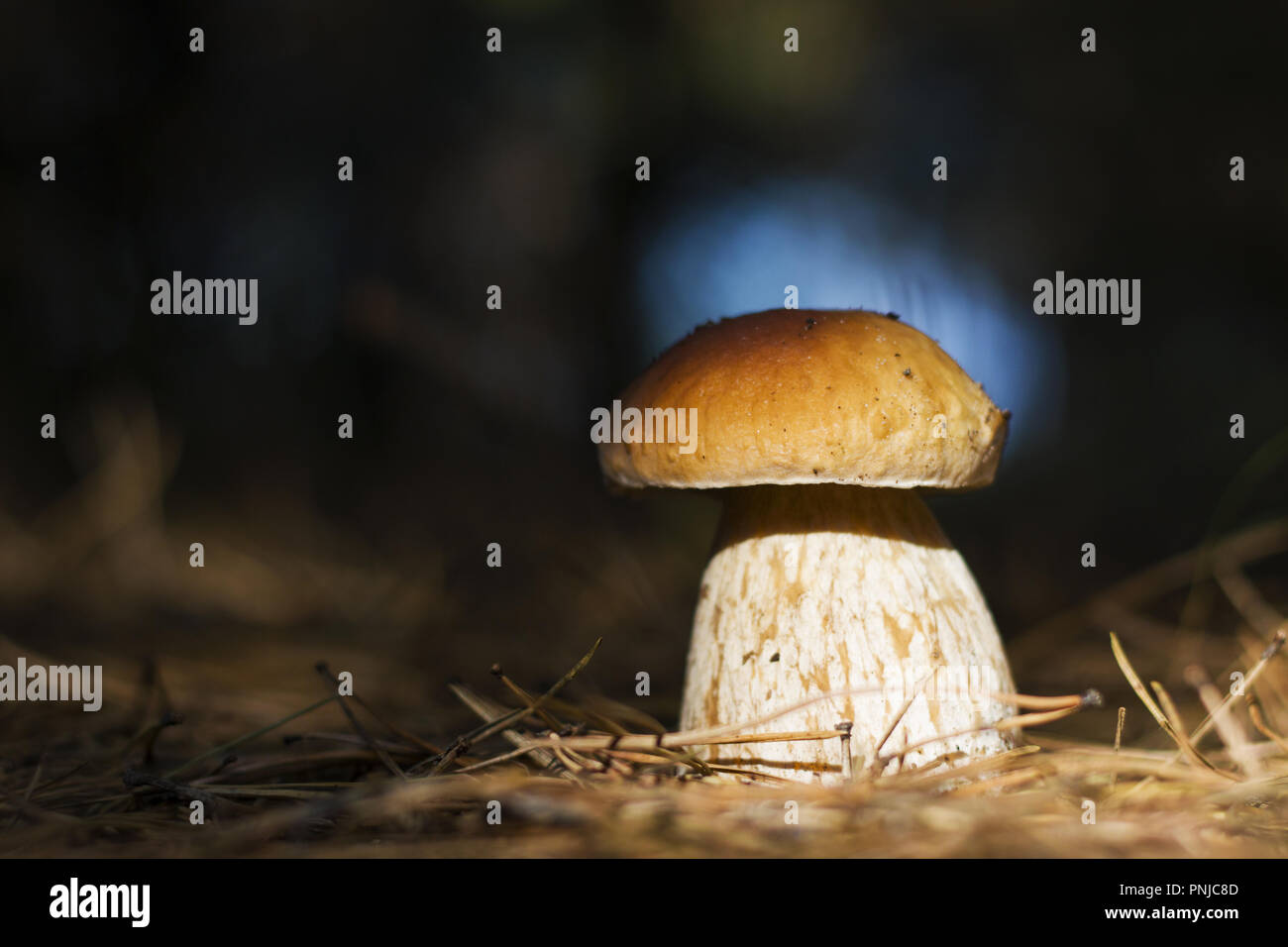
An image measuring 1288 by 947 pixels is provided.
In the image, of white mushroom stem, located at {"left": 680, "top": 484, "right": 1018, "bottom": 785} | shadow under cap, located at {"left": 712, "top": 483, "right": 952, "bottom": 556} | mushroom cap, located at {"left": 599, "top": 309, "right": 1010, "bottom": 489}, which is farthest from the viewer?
shadow under cap, located at {"left": 712, "top": 483, "right": 952, "bottom": 556}

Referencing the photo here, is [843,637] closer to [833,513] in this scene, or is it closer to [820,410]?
[833,513]

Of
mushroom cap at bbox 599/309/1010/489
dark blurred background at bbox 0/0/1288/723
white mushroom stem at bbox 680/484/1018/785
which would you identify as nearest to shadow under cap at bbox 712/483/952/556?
white mushroom stem at bbox 680/484/1018/785

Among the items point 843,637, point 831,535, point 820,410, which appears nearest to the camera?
point 820,410

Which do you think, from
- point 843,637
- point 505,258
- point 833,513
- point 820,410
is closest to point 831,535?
point 833,513

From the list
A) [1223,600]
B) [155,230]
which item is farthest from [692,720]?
[155,230]

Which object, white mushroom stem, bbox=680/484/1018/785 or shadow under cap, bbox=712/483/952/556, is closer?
white mushroom stem, bbox=680/484/1018/785

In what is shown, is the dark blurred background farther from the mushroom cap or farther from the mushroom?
Result: the mushroom cap
